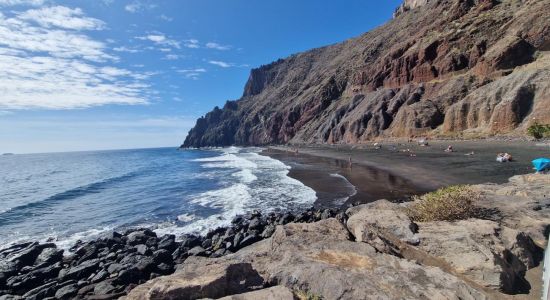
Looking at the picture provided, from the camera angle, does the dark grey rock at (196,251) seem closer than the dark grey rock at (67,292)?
No

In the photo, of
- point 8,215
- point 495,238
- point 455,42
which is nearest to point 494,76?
point 455,42

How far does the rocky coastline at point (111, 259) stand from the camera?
1105cm

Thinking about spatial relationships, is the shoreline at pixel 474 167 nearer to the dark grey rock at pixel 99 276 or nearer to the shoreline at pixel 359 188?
the shoreline at pixel 359 188

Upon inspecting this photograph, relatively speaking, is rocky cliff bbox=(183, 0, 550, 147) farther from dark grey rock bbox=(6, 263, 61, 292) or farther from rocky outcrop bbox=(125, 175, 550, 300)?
dark grey rock bbox=(6, 263, 61, 292)

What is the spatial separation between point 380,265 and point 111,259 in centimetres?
1272

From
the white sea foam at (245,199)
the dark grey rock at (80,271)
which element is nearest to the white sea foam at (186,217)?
the white sea foam at (245,199)

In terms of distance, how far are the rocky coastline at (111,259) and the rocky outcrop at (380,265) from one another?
585 centimetres

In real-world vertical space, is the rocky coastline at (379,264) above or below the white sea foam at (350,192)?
above

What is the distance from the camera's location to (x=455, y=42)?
2854 inches

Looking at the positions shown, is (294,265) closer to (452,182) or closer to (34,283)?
(34,283)

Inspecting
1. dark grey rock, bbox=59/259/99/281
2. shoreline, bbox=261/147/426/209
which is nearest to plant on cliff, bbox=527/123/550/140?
shoreline, bbox=261/147/426/209

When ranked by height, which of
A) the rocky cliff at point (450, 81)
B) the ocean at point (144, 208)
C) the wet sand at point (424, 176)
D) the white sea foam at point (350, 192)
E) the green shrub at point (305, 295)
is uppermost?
the rocky cliff at point (450, 81)

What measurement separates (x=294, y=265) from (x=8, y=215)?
30446 millimetres

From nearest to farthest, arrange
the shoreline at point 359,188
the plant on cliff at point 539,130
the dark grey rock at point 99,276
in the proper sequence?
the dark grey rock at point 99,276, the shoreline at point 359,188, the plant on cliff at point 539,130
